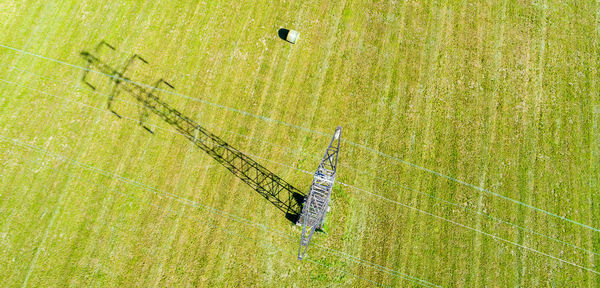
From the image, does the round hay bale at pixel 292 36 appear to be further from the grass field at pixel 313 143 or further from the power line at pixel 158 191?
the power line at pixel 158 191

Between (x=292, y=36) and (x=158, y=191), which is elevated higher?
(x=292, y=36)

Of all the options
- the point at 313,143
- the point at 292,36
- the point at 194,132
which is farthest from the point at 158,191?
the point at 292,36

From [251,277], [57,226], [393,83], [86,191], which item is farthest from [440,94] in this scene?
[57,226]

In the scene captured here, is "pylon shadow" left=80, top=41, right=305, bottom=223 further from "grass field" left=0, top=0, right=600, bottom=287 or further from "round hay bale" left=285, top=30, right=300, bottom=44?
"round hay bale" left=285, top=30, right=300, bottom=44

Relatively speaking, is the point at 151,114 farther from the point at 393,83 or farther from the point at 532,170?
the point at 532,170

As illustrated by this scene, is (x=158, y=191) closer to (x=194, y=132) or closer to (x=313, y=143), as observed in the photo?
(x=194, y=132)
